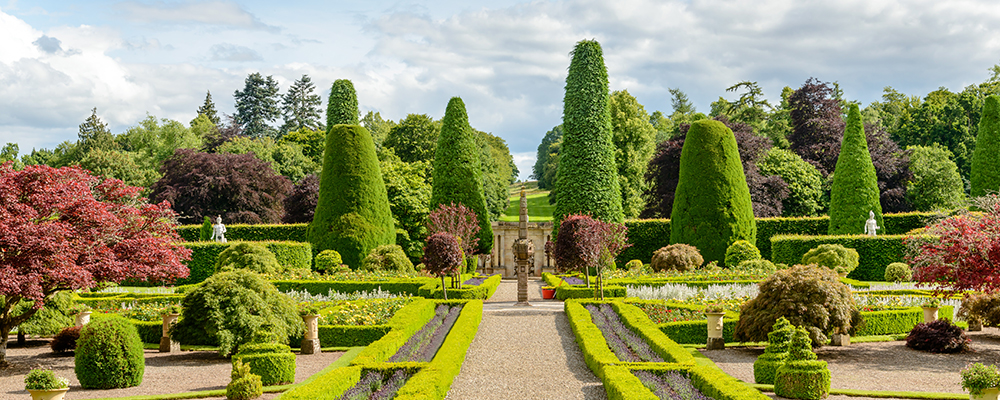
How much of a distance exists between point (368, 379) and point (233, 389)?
1583 mm

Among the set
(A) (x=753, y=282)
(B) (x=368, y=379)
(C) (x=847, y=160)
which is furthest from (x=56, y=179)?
(C) (x=847, y=160)

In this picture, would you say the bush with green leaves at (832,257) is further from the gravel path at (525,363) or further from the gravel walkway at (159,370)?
the gravel walkway at (159,370)

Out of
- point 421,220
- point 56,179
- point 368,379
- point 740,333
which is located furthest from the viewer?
point 421,220

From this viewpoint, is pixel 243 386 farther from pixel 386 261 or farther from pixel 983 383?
pixel 386 261

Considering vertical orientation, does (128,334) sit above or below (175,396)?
above

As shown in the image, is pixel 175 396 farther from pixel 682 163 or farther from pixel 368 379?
pixel 682 163

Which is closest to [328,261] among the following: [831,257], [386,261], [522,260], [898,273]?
[386,261]

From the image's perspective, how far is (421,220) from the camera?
1201 inches

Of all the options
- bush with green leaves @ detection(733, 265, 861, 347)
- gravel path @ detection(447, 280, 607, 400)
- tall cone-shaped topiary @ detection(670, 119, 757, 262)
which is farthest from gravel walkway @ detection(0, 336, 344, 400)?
tall cone-shaped topiary @ detection(670, 119, 757, 262)

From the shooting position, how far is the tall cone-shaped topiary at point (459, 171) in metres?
27.8

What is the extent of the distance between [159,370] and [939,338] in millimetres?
12551

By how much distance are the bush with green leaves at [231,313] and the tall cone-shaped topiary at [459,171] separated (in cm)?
1664

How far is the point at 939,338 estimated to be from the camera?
1148 centimetres

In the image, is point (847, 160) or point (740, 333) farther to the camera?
point (847, 160)
